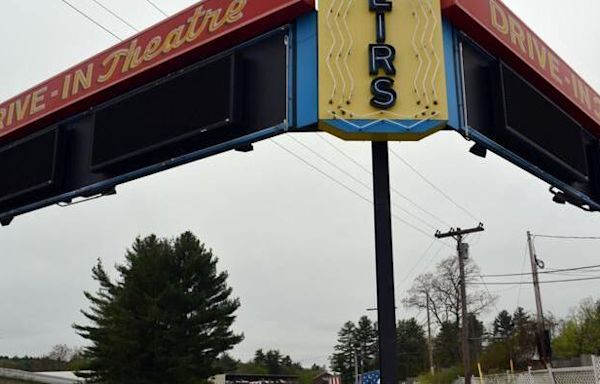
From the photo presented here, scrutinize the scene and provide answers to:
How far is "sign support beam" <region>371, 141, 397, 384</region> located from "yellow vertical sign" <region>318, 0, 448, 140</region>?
0.32 metres

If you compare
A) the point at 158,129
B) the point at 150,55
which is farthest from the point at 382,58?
the point at 150,55

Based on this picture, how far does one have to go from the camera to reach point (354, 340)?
119 m

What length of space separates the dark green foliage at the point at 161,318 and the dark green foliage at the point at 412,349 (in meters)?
56.0

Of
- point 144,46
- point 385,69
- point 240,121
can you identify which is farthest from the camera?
point 144,46

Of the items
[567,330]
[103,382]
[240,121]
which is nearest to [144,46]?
[240,121]

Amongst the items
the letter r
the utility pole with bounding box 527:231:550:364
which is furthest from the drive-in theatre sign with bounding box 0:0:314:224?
the utility pole with bounding box 527:231:550:364

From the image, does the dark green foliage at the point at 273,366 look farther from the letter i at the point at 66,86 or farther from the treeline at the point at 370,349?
the letter i at the point at 66,86

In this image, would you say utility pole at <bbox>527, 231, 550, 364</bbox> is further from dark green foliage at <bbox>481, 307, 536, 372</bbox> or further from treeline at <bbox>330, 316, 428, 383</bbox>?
treeline at <bbox>330, 316, 428, 383</bbox>

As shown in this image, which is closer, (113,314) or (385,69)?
(385,69)

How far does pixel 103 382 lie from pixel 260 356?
85143 mm

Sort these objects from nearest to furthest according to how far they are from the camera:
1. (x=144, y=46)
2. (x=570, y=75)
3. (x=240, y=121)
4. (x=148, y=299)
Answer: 1. (x=240, y=121)
2. (x=144, y=46)
3. (x=570, y=75)
4. (x=148, y=299)

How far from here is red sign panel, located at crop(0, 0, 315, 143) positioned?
736 cm

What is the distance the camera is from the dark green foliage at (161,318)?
1596 inches

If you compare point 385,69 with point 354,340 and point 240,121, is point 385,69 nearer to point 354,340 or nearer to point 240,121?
point 240,121
